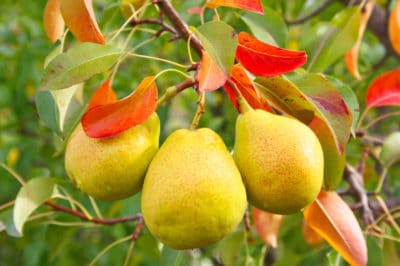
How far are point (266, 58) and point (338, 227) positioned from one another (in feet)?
1.05

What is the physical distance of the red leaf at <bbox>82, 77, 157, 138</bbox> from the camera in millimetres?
916

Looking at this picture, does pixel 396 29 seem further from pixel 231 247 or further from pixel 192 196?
pixel 192 196

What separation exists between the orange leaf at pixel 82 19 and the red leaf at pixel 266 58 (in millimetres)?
217

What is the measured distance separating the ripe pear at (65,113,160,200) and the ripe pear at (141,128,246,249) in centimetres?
4

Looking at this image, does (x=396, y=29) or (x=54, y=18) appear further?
(x=396, y=29)

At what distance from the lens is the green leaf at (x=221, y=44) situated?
34.8 inches

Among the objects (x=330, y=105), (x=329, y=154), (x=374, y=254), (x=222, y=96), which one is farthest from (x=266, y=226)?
(x=222, y=96)

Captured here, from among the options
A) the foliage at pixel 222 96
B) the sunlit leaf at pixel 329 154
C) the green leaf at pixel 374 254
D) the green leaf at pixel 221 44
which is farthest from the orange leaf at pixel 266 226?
the green leaf at pixel 221 44

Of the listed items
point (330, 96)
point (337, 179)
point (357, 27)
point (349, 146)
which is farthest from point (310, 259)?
point (330, 96)

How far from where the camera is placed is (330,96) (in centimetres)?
97

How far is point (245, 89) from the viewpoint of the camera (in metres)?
1.03

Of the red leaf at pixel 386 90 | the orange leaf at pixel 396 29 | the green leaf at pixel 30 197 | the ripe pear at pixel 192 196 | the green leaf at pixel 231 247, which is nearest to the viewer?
the ripe pear at pixel 192 196

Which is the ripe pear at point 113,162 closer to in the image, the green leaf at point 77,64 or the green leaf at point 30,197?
the green leaf at point 77,64

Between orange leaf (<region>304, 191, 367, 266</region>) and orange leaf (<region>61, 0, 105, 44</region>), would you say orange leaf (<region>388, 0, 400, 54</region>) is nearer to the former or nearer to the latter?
orange leaf (<region>304, 191, 367, 266</region>)
